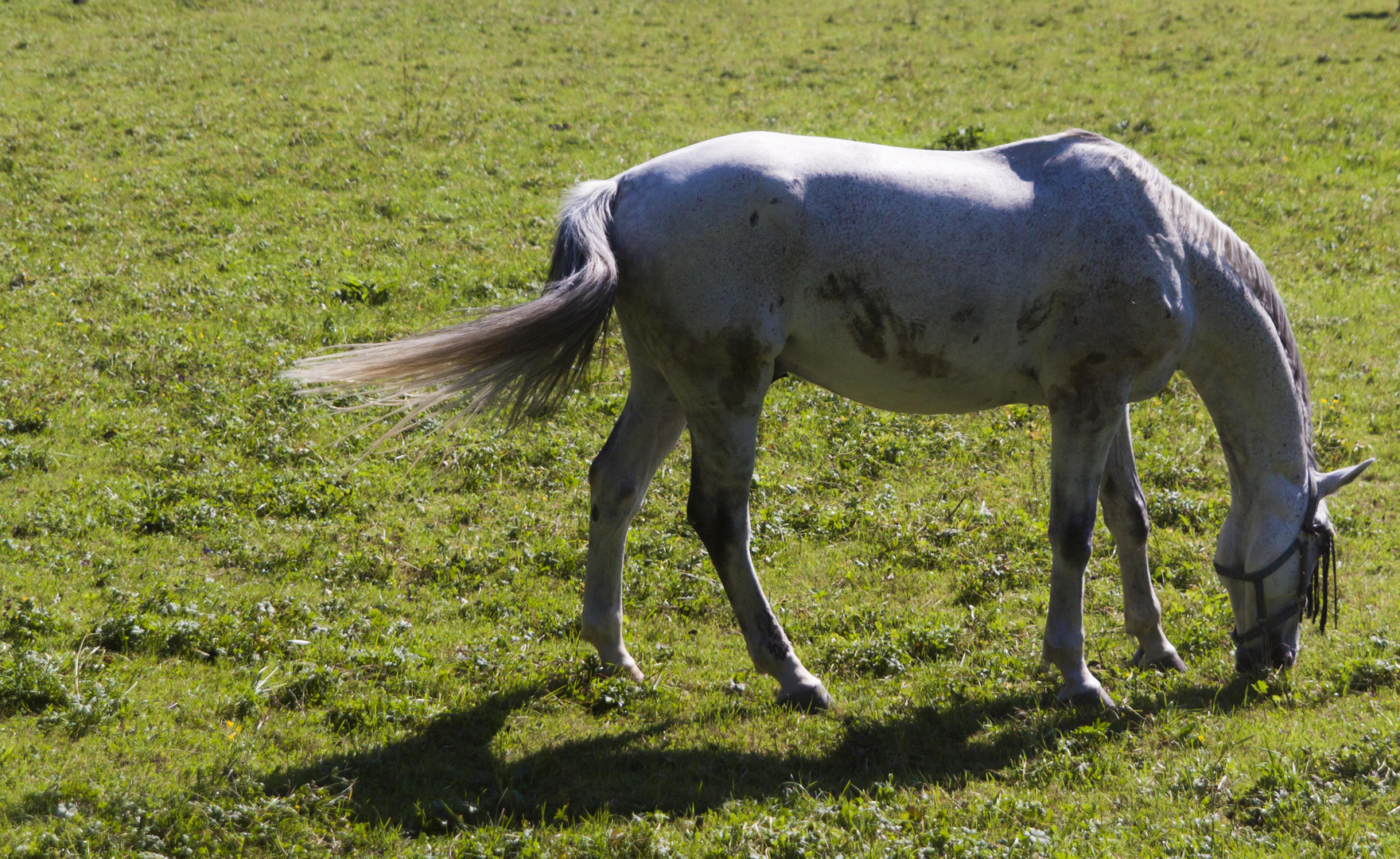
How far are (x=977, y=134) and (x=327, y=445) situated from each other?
1076 centimetres

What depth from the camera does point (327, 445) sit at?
801 centimetres

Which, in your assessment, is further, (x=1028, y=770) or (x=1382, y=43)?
(x=1382, y=43)

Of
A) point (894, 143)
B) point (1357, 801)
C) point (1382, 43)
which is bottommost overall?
point (1357, 801)

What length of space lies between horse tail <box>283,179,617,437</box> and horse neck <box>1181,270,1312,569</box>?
3.04 metres

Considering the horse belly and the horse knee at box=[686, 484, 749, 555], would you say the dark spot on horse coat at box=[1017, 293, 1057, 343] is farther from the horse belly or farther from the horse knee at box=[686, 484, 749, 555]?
the horse knee at box=[686, 484, 749, 555]

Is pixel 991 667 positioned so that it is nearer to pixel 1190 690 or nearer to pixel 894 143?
pixel 1190 690

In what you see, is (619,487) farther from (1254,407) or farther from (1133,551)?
(1254,407)

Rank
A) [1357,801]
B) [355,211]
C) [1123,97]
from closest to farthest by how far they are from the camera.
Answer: [1357,801] < [355,211] < [1123,97]

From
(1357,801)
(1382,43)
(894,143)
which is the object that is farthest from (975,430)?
(1382,43)

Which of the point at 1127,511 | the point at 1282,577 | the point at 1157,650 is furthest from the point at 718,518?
the point at 1282,577

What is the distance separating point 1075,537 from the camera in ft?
17.6

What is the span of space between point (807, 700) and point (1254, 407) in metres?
2.76

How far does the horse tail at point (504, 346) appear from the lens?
480 centimetres

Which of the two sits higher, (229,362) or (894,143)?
(894,143)
